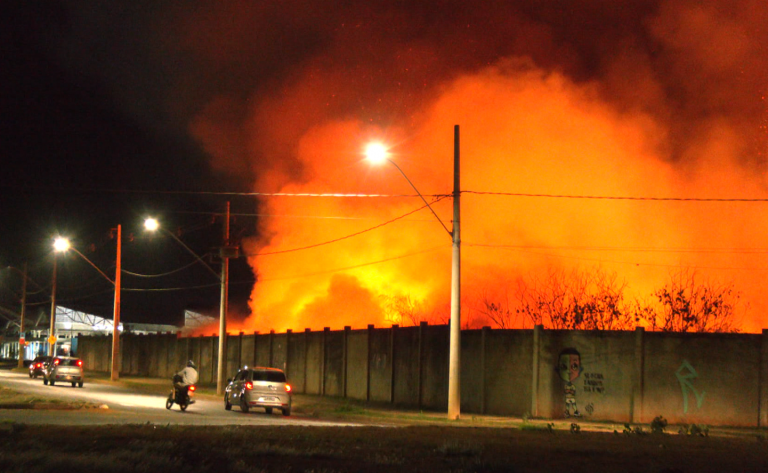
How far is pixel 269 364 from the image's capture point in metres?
38.6

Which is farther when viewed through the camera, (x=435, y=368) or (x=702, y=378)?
(x=435, y=368)

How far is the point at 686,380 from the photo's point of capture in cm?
2241

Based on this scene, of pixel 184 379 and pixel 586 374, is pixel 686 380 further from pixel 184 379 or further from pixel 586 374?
pixel 184 379

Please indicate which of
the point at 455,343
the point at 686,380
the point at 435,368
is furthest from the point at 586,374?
the point at 435,368

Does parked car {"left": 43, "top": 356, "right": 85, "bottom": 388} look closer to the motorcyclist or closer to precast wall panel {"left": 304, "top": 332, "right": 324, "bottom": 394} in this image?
precast wall panel {"left": 304, "top": 332, "right": 324, "bottom": 394}

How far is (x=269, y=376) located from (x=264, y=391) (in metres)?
0.49

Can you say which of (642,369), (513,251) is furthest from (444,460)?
(513,251)

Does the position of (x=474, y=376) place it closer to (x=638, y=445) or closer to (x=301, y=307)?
(x=638, y=445)

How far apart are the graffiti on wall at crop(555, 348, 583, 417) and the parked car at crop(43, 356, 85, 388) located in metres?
26.4

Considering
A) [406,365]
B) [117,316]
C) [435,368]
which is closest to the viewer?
[435,368]

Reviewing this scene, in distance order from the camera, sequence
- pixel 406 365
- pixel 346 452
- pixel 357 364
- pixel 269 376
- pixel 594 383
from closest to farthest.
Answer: pixel 346 452 < pixel 594 383 < pixel 269 376 < pixel 406 365 < pixel 357 364

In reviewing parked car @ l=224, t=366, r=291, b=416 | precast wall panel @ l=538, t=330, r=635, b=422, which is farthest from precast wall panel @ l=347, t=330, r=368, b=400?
precast wall panel @ l=538, t=330, r=635, b=422

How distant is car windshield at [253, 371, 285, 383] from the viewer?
2536cm

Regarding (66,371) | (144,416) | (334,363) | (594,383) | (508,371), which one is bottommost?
(66,371)
